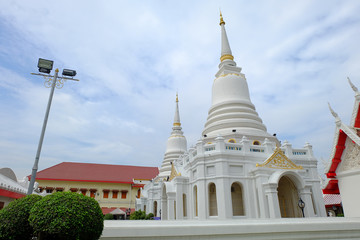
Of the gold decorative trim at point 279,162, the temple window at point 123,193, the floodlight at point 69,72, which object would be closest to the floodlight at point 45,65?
the floodlight at point 69,72

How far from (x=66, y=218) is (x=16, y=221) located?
1361 millimetres

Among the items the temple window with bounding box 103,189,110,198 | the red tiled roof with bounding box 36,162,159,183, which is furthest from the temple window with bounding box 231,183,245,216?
the temple window with bounding box 103,189,110,198

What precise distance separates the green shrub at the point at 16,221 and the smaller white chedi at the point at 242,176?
11334 mm

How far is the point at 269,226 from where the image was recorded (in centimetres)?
589

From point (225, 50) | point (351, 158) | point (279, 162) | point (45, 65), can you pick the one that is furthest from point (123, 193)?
point (351, 158)

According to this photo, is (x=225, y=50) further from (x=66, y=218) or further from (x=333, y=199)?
(x=66, y=218)

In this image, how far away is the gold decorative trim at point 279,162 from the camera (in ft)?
49.1

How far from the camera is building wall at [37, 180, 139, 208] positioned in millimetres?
37125

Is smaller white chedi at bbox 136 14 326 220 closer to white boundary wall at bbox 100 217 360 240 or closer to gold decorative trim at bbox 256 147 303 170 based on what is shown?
gold decorative trim at bbox 256 147 303 170

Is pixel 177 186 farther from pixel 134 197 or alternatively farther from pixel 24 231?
pixel 134 197

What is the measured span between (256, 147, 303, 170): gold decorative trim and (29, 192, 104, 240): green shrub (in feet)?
40.5

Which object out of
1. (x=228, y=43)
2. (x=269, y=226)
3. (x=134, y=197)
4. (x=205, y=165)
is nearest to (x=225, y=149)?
(x=205, y=165)

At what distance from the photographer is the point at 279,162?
15.1 meters

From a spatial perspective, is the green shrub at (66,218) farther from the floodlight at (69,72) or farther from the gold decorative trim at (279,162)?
the gold decorative trim at (279,162)
